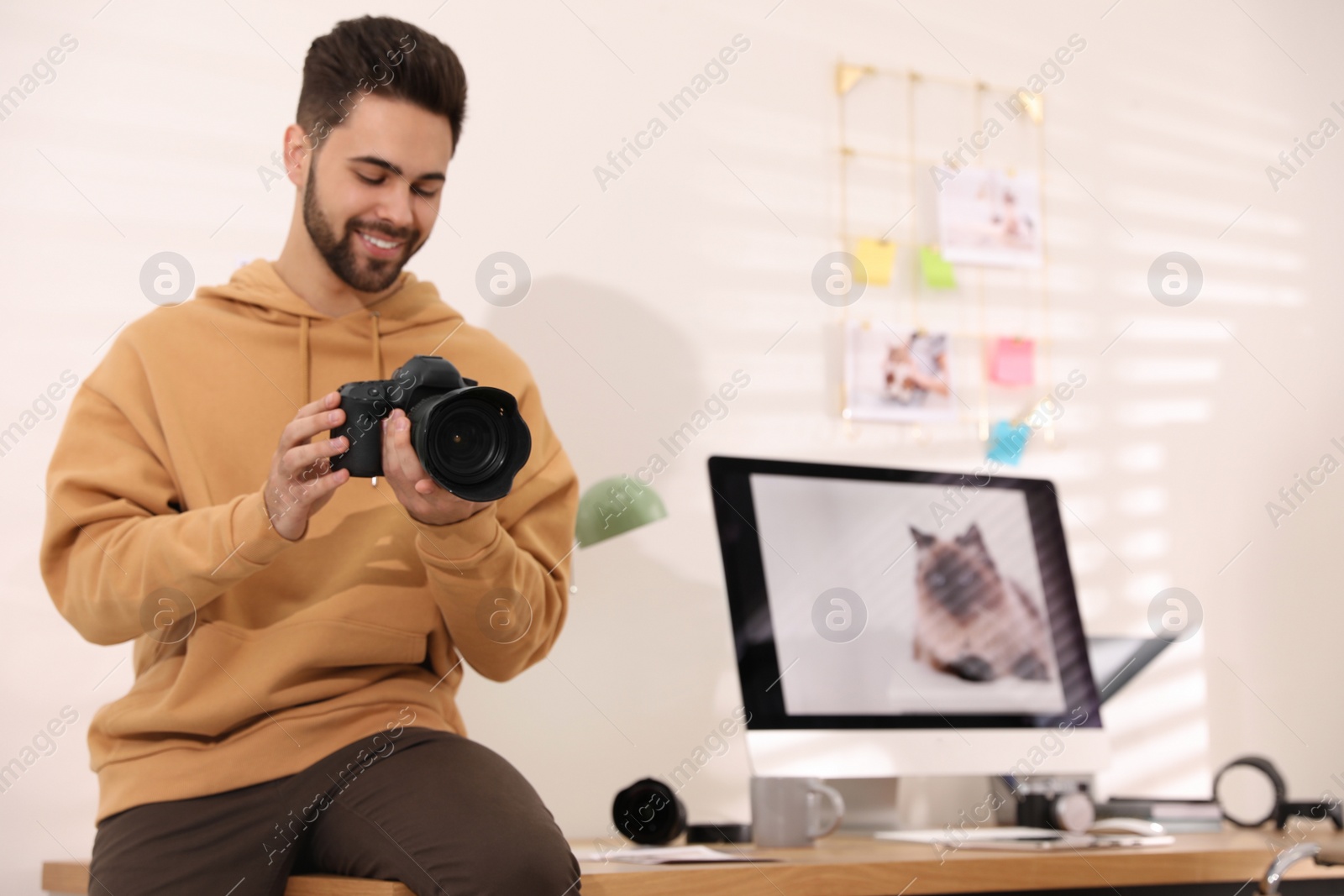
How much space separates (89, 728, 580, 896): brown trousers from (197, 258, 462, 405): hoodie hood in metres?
0.43

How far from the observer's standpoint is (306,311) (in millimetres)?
1317

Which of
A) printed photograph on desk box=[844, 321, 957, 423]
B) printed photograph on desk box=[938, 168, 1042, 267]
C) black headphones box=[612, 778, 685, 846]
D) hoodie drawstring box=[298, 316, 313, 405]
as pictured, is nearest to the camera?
hoodie drawstring box=[298, 316, 313, 405]

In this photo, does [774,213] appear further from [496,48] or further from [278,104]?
[278,104]

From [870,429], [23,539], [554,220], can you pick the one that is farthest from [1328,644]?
[23,539]

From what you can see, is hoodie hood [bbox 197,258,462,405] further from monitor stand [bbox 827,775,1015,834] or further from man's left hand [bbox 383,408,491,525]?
monitor stand [bbox 827,775,1015,834]

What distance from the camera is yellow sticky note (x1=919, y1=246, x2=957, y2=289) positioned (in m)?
2.03

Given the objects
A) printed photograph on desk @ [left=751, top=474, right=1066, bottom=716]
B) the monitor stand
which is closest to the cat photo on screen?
printed photograph on desk @ [left=751, top=474, right=1066, bottom=716]

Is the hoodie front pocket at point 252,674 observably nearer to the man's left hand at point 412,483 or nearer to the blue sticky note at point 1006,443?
the man's left hand at point 412,483

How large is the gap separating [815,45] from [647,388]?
69 cm

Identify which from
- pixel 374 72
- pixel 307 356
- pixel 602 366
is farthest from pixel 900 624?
pixel 374 72

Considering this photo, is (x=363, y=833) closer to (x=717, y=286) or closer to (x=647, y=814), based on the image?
(x=647, y=814)

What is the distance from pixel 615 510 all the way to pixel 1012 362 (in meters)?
0.89

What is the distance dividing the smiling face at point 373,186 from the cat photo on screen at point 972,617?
0.78 metres

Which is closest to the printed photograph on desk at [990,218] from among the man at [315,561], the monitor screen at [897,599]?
the monitor screen at [897,599]
